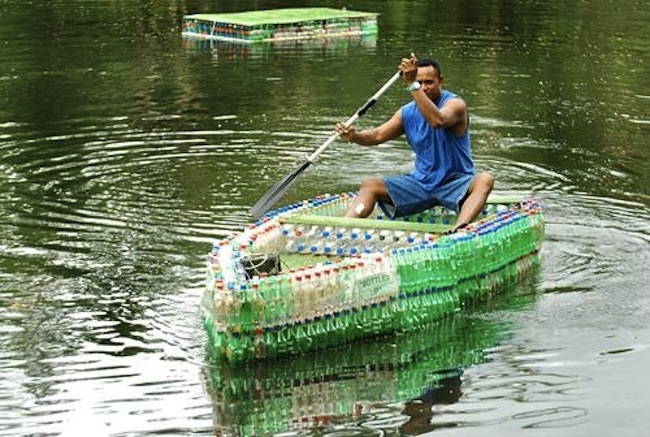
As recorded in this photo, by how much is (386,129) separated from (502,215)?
1.14m

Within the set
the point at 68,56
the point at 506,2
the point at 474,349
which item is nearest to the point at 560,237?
the point at 474,349

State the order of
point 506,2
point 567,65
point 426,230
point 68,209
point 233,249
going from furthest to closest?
point 506,2, point 567,65, point 68,209, point 426,230, point 233,249

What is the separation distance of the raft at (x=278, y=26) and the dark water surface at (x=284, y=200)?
740 millimetres

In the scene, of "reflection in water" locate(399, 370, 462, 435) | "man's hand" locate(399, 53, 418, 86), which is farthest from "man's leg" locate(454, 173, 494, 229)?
"reflection in water" locate(399, 370, 462, 435)

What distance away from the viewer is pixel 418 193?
11.4 meters

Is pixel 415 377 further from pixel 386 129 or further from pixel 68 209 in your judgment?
pixel 68 209

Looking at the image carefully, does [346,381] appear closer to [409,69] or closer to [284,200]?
[409,69]

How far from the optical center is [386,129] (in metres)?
11.4

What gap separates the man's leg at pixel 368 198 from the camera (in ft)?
37.0

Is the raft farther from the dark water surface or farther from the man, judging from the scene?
the man

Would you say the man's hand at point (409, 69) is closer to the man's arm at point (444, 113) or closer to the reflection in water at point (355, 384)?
the man's arm at point (444, 113)

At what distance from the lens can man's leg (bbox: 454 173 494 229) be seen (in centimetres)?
1097

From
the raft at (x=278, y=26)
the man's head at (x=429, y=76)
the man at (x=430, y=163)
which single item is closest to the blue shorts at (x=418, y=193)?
the man at (x=430, y=163)

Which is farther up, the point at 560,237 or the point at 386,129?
the point at 386,129
